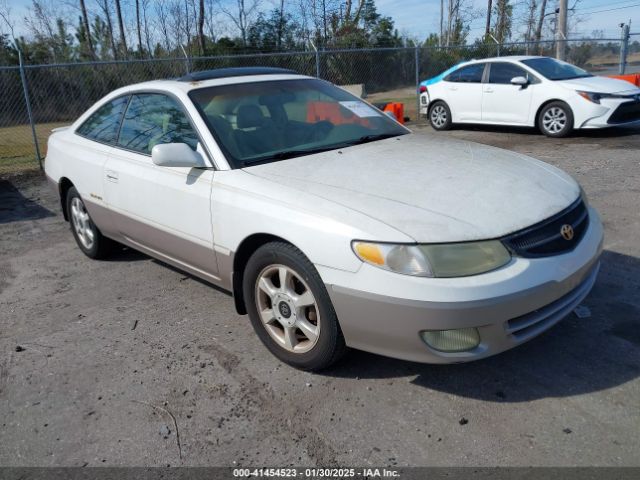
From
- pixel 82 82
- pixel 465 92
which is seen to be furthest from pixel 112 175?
pixel 82 82

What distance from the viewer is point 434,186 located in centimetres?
301

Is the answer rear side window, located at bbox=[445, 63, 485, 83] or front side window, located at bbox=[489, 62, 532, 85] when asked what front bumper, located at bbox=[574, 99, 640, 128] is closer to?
front side window, located at bbox=[489, 62, 532, 85]

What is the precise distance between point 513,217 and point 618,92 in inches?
333

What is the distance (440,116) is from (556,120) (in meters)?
2.68

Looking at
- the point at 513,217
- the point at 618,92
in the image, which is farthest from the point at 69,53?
the point at 513,217

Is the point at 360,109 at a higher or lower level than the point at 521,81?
higher

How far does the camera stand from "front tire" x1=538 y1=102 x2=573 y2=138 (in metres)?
10.1

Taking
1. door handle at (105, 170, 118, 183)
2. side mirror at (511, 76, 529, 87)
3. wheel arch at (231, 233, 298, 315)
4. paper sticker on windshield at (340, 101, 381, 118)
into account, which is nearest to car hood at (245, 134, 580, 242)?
wheel arch at (231, 233, 298, 315)

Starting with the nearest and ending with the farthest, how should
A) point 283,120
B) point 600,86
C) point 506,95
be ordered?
point 283,120
point 600,86
point 506,95

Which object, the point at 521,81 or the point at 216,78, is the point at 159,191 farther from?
the point at 521,81

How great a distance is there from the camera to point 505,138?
35.9ft

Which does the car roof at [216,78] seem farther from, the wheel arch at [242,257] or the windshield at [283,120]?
the wheel arch at [242,257]

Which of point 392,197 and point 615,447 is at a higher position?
point 392,197

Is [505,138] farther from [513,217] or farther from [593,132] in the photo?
[513,217]
